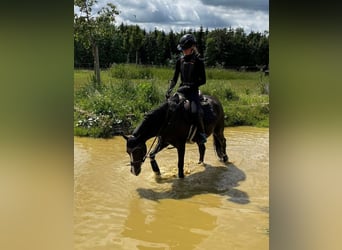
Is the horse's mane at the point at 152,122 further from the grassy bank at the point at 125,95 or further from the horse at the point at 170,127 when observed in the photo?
the grassy bank at the point at 125,95

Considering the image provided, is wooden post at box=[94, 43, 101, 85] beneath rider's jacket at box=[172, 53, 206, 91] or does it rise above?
above

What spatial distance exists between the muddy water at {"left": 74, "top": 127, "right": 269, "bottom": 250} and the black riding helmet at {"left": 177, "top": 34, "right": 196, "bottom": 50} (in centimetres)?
116

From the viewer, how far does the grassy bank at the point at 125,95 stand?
16.1ft

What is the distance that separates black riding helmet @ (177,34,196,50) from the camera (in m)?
3.24

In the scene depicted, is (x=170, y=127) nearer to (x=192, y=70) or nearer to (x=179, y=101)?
(x=179, y=101)

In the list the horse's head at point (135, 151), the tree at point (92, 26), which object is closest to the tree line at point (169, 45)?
the tree at point (92, 26)

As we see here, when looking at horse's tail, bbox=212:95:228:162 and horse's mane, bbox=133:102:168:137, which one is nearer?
horse's mane, bbox=133:102:168:137

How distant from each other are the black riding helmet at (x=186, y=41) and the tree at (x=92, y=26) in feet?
5.60

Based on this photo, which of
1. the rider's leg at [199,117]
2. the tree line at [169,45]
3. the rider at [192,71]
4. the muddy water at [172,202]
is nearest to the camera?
the muddy water at [172,202]

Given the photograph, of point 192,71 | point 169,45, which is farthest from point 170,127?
point 169,45

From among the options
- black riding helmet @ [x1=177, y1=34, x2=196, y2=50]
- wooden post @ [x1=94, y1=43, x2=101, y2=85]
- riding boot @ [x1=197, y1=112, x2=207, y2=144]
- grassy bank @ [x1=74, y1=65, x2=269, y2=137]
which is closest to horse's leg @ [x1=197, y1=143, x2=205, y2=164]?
riding boot @ [x1=197, y1=112, x2=207, y2=144]

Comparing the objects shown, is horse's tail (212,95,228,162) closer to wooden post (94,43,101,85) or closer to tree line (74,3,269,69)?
tree line (74,3,269,69)
